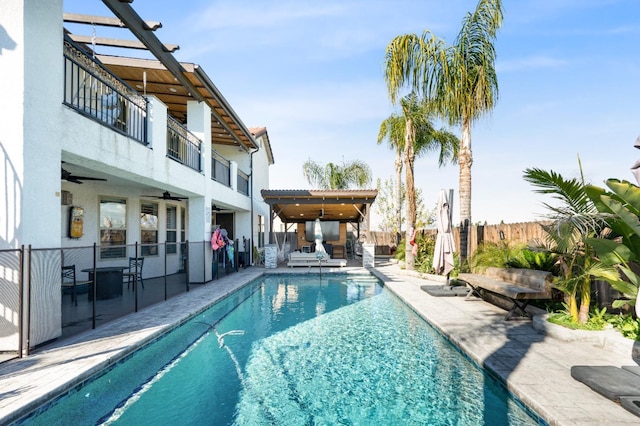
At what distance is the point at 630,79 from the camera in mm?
9664

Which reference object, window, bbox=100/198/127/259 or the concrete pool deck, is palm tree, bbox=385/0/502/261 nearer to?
the concrete pool deck

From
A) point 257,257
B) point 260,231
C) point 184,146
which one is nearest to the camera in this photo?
point 184,146

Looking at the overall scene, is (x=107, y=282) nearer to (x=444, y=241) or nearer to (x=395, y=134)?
(x=444, y=241)

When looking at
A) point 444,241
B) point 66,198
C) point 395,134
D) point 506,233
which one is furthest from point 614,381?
point 395,134

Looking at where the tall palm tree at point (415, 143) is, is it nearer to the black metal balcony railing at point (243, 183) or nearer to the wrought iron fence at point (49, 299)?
the black metal balcony railing at point (243, 183)

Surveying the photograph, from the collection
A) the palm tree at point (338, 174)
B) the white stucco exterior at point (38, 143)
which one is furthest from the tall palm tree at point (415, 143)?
the palm tree at point (338, 174)

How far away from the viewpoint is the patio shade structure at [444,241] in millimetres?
9867

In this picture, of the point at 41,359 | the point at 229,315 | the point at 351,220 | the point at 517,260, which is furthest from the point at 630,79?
the point at 351,220

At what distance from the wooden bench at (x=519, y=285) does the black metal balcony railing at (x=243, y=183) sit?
11.9m

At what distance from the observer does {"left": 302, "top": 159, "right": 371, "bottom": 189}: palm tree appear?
3765 centimetres

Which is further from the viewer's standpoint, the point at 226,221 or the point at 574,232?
the point at 226,221

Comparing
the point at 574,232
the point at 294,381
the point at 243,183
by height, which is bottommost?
the point at 294,381

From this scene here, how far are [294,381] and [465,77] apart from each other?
31.7 ft

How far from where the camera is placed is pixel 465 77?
10.3 metres
